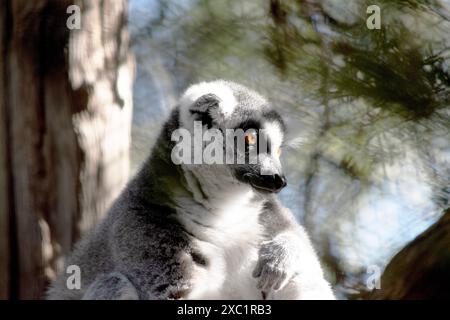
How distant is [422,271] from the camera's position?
3.09 metres

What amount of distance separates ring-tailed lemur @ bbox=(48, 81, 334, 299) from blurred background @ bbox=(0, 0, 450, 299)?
0.36 m

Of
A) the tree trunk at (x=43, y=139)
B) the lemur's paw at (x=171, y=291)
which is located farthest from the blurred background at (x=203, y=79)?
the lemur's paw at (x=171, y=291)

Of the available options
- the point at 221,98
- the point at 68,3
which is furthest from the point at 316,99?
the point at 68,3

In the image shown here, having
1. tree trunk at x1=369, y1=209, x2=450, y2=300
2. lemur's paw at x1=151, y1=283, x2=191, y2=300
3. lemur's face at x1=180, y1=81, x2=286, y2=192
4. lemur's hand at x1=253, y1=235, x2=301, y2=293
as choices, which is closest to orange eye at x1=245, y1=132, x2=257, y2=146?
lemur's face at x1=180, y1=81, x2=286, y2=192

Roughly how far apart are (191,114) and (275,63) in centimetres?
68

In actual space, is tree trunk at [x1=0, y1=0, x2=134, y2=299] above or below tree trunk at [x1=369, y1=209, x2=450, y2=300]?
above

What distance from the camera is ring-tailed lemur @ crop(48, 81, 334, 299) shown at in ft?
11.4

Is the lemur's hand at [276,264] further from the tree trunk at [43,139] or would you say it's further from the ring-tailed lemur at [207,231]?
the tree trunk at [43,139]

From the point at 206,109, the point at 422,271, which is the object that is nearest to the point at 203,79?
the point at 206,109

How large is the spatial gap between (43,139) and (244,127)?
56.6 inches

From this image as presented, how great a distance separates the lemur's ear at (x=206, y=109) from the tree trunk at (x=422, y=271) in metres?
1.13

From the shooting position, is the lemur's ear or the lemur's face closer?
the lemur's face

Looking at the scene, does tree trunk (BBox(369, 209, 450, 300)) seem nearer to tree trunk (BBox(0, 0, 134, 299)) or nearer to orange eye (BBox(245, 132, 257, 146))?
orange eye (BBox(245, 132, 257, 146))

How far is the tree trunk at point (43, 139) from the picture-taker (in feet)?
14.6
